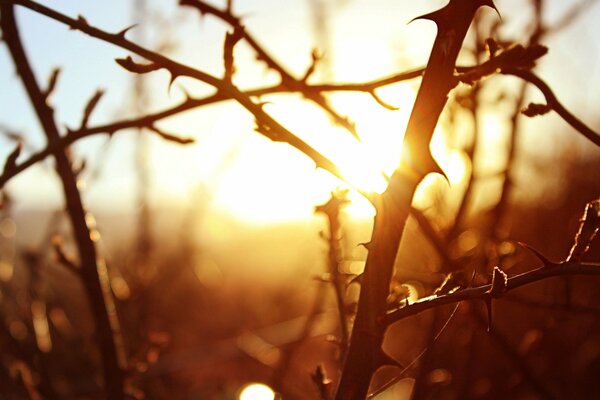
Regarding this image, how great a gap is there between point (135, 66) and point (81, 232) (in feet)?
2.11

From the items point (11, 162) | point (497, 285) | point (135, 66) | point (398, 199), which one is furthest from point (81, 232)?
point (497, 285)

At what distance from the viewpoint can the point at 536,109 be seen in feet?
3.70

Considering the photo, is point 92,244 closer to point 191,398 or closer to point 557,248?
point 191,398

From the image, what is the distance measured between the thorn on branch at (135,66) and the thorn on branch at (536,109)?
667 millimetres

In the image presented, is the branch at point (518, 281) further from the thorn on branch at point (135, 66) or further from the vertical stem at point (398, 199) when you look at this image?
the thorn on branch at point (135, 66)

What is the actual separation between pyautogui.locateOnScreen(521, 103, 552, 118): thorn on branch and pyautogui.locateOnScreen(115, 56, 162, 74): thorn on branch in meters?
0.67

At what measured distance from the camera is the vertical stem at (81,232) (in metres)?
1.50

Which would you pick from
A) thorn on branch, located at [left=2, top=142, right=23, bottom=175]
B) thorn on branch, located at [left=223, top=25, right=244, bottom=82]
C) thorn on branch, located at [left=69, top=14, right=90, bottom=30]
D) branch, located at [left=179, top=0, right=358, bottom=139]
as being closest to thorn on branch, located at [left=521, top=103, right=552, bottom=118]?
branch, located at [left=179, top=0, right=358, bottom=139]

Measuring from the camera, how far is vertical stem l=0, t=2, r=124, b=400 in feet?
4.91

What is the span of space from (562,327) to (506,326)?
6.81 feet

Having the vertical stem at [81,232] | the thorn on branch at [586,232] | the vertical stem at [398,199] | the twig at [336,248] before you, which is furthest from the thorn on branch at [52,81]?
the thorn on branch at [586,232]

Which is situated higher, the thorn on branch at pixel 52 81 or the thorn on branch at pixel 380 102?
the thorn on branch at pixel 52 81

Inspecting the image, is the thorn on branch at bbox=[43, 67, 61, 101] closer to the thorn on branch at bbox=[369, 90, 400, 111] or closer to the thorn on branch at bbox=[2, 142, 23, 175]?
the thorn on branch at bbox=[2, 142, 23, 175]

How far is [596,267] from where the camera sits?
31.0 inches
